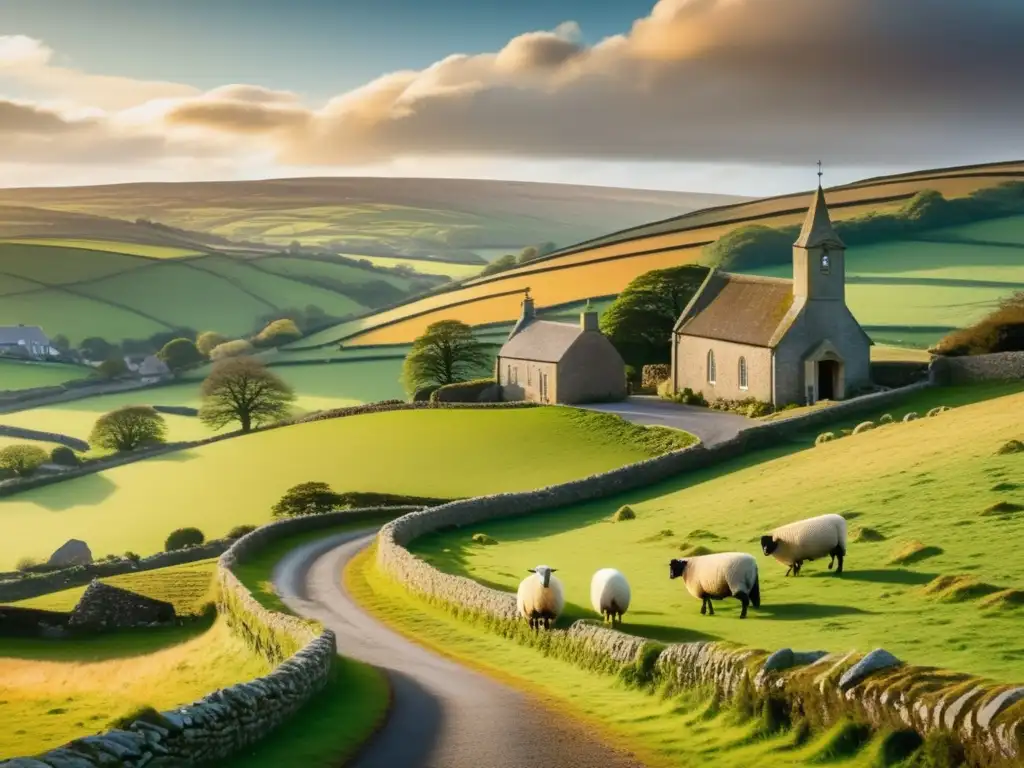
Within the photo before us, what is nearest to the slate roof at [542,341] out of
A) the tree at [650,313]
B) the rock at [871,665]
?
the tree at [650,313]

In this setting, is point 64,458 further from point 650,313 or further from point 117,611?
point 117,611

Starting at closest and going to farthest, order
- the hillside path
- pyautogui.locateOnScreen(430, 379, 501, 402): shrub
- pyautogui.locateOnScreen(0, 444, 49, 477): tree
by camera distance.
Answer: the hillside path → pyautogui.locateOnScreen(430, 379, 501, 402): shrub → pyautogui.locateOnScreen(0, 444, 49, 477): tree

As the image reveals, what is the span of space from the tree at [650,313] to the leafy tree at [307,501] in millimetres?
30657

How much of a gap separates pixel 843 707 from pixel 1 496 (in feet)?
278

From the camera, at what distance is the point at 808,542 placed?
1220 inches

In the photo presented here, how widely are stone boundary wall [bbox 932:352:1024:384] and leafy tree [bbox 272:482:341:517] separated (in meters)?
32.0

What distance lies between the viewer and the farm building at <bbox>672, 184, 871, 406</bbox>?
260 ft

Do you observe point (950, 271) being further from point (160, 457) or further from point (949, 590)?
point (949, 590)

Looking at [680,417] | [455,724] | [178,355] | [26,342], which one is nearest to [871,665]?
[455,724]

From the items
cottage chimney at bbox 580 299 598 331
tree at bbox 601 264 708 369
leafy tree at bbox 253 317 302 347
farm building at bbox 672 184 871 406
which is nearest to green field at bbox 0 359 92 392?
leafy tree at bbox 253 317 302 347

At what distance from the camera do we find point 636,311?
324ft

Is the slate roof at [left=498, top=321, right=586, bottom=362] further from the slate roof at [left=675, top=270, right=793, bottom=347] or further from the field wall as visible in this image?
the field wall

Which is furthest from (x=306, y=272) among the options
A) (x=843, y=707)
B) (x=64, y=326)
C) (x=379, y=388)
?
(x=843, y=707)

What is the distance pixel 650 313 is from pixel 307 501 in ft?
114
